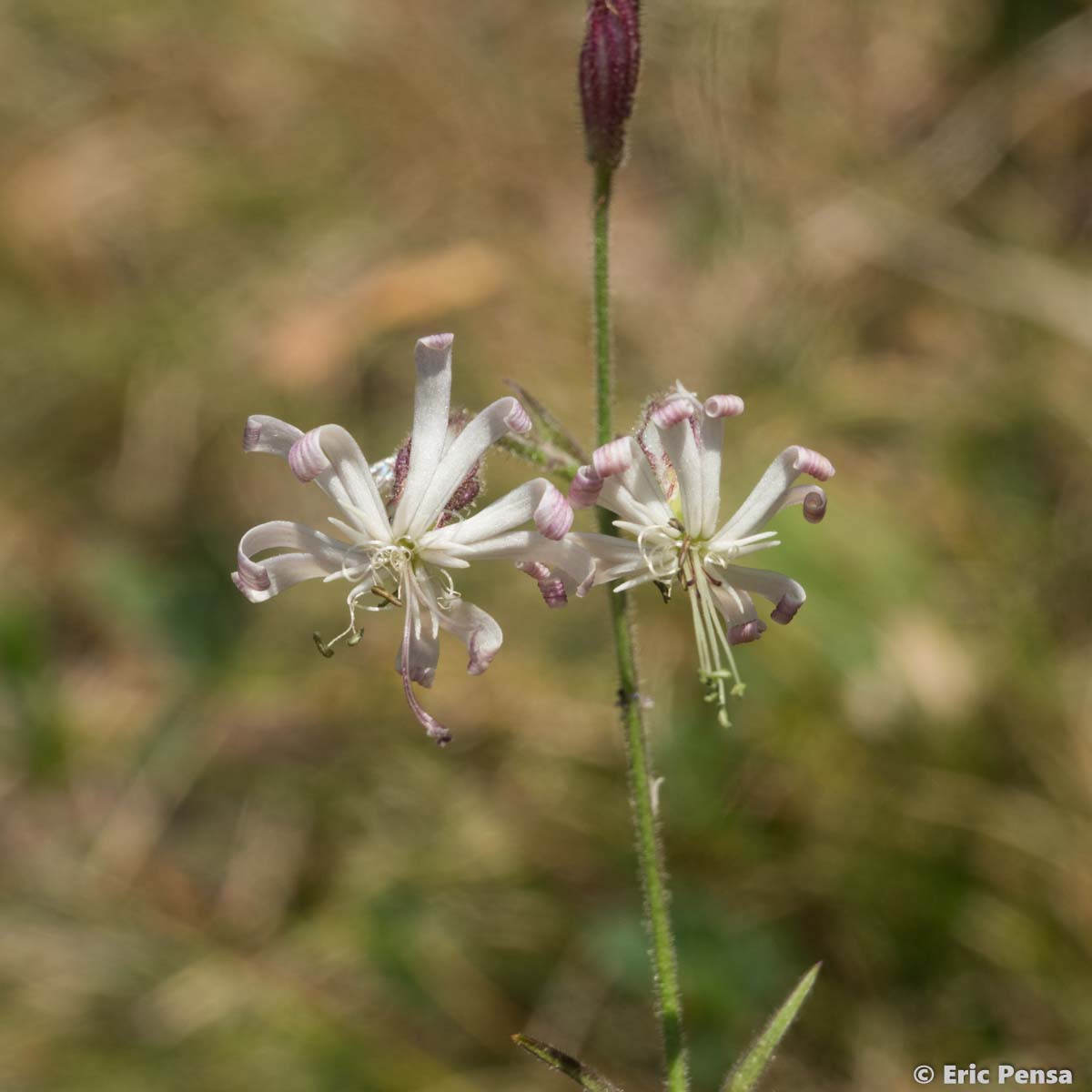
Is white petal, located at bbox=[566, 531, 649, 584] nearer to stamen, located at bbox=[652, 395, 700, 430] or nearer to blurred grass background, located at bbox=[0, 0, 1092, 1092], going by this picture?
stamen, located at bbox=[652, 395, 700, 430]

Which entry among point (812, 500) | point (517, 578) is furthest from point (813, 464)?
point (517, 578)

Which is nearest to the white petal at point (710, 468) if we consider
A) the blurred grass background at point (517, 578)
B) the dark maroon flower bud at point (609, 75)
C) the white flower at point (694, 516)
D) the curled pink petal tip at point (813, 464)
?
the white flower at point (694, 516)

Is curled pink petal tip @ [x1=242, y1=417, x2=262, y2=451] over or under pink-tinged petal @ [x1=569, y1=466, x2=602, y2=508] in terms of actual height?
over

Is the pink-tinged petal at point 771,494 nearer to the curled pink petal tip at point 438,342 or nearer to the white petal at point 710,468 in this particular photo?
A: the white petal at point 710,468

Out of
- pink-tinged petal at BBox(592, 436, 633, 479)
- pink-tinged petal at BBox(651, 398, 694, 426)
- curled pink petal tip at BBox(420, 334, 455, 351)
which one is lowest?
pink-tinged petal at BBox(592, 436, 633, 479)

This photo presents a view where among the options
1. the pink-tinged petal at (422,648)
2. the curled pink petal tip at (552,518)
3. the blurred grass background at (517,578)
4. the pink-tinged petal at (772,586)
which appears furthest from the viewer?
the blurred grass background at (517,578)

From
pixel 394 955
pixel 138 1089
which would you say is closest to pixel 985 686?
pixel 394 955

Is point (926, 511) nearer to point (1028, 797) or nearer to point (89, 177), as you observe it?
point (1028, 797)

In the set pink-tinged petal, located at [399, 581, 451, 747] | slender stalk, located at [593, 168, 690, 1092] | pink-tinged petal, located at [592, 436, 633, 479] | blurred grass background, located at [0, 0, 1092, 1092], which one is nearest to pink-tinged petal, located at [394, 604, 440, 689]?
pink-tinged petal, located at [399, 581, 451, 747]
